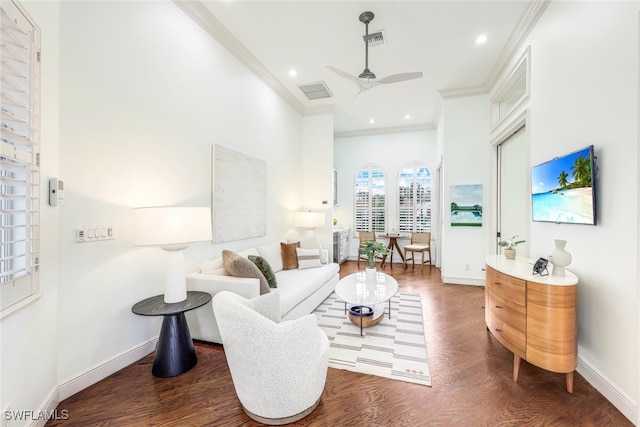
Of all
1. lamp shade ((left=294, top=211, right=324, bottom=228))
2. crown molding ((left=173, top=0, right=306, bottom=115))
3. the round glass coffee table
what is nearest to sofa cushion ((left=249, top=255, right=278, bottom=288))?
the round glass coffee table

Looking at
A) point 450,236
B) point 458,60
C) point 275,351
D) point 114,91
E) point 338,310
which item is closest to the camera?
point 275,351

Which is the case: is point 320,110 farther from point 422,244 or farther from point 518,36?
point 422,244

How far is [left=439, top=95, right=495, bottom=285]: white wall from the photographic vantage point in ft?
15.7

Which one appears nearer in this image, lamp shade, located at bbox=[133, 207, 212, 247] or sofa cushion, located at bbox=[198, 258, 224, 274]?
lamp shade, located at bbox=[133, 207, 212, 247]

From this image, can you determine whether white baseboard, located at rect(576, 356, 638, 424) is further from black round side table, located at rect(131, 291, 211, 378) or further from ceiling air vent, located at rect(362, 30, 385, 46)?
ceiling air vent, located at rect(362, 30, 385, 46)

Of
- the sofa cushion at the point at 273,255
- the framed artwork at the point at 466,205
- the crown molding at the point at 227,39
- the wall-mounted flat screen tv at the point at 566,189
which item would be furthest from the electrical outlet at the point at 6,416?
the framed artwork at the point at 466,205

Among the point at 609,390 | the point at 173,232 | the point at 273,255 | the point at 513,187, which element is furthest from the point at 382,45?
the point at 609,390

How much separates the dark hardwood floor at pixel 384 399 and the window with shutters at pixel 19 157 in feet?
3.21

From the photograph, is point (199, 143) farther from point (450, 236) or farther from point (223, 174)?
point (450, 236)

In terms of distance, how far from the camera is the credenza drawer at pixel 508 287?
2.14 m

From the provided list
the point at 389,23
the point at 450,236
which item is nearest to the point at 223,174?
the point at 389,23

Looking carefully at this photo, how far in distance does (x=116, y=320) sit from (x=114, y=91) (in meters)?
1.92

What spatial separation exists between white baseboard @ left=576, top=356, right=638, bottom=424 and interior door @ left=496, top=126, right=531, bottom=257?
1.51 metres

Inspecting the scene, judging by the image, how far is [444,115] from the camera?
5.08 meters
